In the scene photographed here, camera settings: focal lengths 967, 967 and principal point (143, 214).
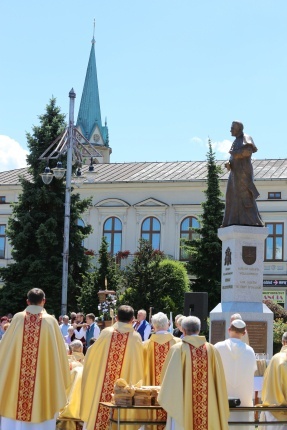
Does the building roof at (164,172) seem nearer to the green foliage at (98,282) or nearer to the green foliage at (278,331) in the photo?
the green foliage at (98,282)

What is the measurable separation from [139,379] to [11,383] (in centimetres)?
156

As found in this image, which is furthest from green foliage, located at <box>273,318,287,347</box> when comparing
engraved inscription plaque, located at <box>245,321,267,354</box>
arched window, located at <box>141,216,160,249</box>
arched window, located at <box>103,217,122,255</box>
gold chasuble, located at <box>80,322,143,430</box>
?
arched window, located at <box>103,217,122,255</box>

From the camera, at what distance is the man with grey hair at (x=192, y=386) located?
10211mm

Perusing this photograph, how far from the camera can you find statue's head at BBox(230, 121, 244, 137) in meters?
20.8

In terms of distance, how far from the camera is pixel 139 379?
11.8m

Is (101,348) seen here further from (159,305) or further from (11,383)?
(159,305)

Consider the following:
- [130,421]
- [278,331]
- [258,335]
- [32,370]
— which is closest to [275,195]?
[278,331]

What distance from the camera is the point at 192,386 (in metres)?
10.3

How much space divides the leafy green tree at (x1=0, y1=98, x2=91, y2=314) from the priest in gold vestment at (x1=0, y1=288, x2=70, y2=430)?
96.9 feet

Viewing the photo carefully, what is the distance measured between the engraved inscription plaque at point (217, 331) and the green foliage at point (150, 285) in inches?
822

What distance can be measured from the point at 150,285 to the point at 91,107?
4789 centimetres

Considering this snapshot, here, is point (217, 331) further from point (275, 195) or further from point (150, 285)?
point (275, 195)

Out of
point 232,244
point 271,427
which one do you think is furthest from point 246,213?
point 271,427

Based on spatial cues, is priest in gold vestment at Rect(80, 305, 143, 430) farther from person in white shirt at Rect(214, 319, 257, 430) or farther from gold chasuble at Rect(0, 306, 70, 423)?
person in white shirt at Rect(214, 319, 257, 430)
